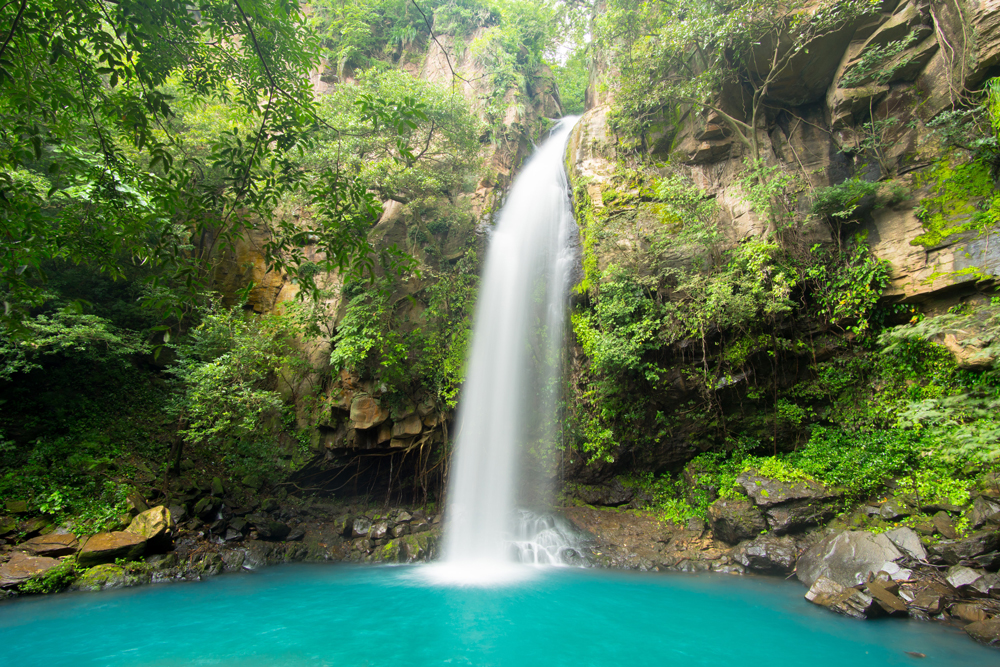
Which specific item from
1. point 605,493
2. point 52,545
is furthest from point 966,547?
point 52,545

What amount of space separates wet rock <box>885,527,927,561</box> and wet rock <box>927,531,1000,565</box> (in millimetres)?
159

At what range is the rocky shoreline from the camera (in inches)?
252

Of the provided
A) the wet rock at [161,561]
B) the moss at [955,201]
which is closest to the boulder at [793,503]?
the moss at [955,201]

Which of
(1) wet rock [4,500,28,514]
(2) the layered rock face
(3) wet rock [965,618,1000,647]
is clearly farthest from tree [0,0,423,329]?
(2) the layered rock face

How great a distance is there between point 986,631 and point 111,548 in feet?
41.6

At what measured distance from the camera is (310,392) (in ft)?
38.6

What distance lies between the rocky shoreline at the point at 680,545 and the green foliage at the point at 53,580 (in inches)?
0.6

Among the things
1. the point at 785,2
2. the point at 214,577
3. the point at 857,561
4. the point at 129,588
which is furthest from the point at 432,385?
the point at 785,2

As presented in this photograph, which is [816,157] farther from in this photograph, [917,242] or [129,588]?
[129,588]

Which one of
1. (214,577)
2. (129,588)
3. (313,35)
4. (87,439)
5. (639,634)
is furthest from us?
(87,439)

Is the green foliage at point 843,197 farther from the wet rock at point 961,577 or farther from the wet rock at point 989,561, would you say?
the wet rock at point 961,577

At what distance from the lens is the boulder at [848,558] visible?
23.1ft

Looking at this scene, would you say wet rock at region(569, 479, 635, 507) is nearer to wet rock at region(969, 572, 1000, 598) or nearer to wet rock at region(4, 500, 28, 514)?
wet rock at region(969, 572, 1000, 598)

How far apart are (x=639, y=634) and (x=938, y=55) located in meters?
11.8
